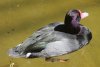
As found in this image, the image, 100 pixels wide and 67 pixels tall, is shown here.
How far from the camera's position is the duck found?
7.11 ft

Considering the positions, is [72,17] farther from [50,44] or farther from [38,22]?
[38,22]

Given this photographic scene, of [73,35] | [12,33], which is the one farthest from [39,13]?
[73,35]

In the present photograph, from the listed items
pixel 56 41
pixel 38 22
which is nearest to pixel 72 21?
pixel 56 41

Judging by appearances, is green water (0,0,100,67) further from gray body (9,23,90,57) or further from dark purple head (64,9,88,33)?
dark purple head (64,9,88,33)

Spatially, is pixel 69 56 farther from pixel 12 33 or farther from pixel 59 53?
pixel 12 33

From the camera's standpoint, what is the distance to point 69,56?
7.14 feet

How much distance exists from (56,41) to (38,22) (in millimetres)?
392

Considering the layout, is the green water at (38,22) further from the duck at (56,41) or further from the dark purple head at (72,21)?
the dark purple head at (72,21)

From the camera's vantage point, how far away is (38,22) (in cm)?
253

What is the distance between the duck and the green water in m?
0.04

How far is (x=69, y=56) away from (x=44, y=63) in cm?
18

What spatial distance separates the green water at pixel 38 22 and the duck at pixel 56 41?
38 millimetres

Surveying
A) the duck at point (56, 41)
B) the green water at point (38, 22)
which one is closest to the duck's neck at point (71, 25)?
the duck at point (56, 41)

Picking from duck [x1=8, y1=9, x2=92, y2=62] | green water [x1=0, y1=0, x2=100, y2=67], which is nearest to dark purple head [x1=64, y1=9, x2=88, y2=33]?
duck [x1=8, y1=9, x2=92, y2=62]
